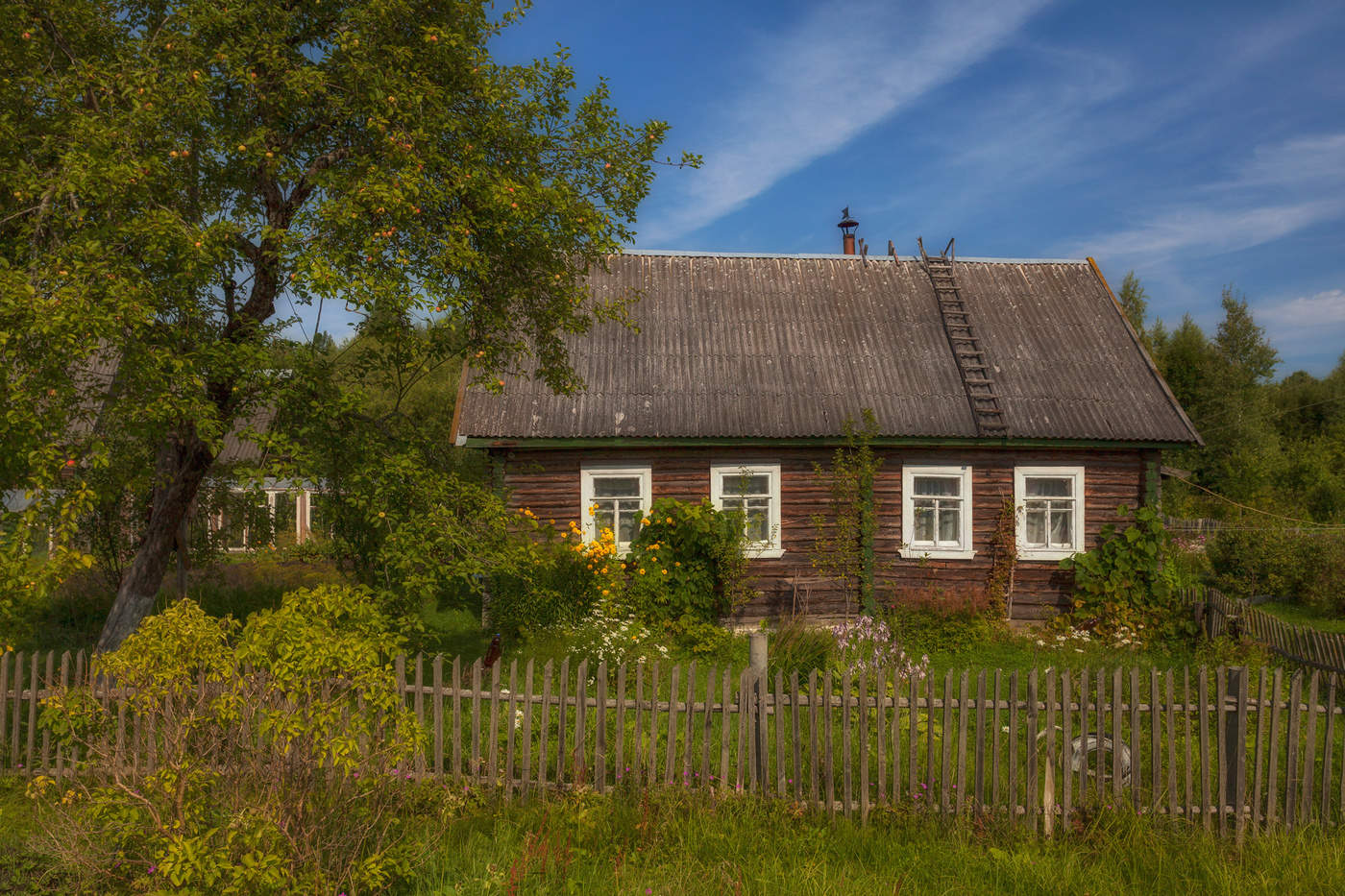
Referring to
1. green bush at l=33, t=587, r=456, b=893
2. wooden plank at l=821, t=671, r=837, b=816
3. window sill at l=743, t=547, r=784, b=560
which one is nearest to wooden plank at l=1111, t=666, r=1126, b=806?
wooden plank at l=821, t=671, r=837, b=816

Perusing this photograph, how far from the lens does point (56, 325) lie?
5348 millimetres

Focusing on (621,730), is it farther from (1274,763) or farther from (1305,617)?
(1305,617)

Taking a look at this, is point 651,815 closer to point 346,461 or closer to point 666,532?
point 346,461

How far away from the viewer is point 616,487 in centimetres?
1275

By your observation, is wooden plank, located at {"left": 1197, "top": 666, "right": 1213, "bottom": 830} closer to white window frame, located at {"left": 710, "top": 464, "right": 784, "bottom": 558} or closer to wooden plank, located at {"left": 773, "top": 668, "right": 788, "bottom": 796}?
wooden plank, located at {"left": 773, "top": 668, "right": 788, "bottom": 796}

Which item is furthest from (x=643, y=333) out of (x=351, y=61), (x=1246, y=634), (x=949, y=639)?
(x=1246, y=634)

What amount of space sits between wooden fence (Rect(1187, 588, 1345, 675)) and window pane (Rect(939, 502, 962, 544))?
3.34 m

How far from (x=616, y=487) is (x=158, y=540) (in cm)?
626

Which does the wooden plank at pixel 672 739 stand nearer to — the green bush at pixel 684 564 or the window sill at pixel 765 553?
the green bush at pixel 684 564

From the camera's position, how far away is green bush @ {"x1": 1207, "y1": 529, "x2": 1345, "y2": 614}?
14.7 meters

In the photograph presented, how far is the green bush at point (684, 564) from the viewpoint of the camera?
37.8 ft

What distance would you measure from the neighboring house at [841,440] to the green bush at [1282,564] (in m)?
4.66

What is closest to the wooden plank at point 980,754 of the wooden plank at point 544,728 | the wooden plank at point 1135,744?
the wooden plank at point 1135,744

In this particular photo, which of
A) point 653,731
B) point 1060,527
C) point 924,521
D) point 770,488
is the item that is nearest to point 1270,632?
point 1060,527
